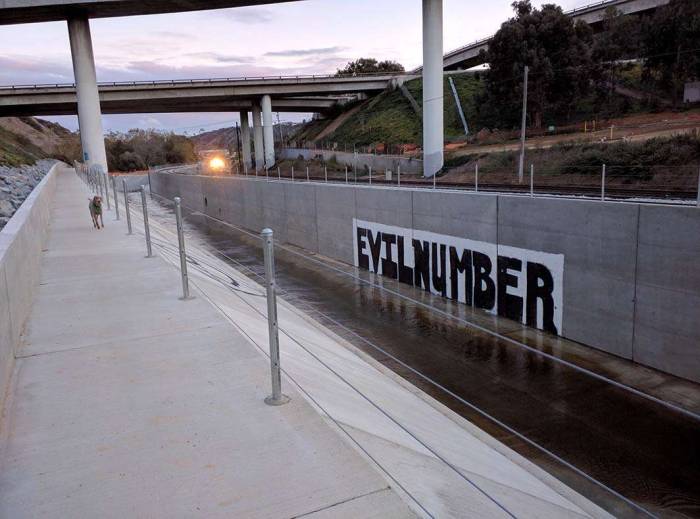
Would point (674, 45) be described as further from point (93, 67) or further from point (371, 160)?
point (93, 67)

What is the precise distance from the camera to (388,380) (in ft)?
27.5

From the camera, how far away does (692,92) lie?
44.0 metres

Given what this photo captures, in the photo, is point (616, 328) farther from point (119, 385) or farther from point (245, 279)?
point (245, 279)

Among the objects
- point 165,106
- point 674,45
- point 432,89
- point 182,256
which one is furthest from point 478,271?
point 165,106

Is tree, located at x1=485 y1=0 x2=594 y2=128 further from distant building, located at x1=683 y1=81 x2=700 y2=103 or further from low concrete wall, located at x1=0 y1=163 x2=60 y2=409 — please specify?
low concrete wall, located at x1=0 y1=163 x2=60 y2=409

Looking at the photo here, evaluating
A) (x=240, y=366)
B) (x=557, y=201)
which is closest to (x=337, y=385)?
(x=240, y=366)

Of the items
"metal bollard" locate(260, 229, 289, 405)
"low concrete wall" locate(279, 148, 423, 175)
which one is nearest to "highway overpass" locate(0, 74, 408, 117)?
"low concrete wall" locate(279, 148, 423, 175)

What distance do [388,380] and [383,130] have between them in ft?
196

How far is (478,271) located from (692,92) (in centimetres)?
4139

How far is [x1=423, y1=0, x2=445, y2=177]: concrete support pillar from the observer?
3734 centimetres

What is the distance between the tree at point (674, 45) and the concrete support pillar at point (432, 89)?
18.6m

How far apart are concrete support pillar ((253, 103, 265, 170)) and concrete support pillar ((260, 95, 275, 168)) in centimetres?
184

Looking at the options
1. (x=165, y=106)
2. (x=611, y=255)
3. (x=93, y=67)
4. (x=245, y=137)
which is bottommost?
(x=611, y=255)

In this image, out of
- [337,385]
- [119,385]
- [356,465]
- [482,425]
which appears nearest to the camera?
[356,465]
